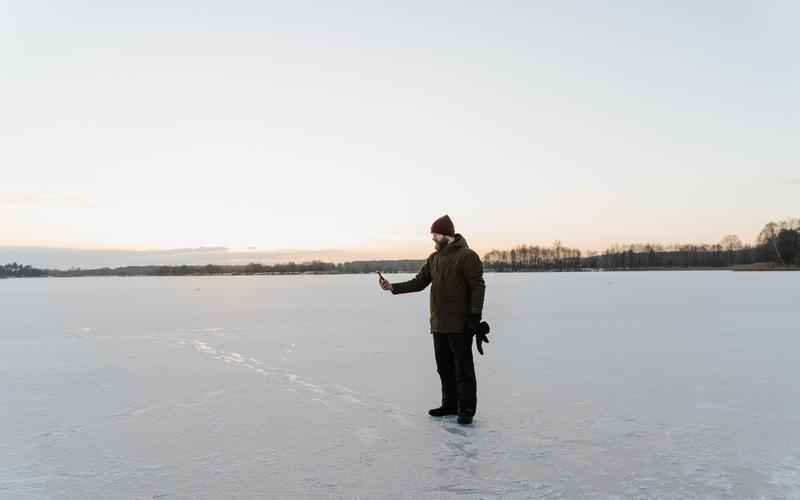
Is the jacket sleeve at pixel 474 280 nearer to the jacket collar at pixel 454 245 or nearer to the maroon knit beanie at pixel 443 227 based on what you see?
the jacket collar at pixel 454 245

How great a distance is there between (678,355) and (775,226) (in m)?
101

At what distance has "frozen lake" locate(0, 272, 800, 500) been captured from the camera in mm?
3061

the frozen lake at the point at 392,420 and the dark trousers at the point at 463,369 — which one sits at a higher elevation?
the dark trousers at the point at 463,369

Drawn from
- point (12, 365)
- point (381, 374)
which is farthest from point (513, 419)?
point (12, 365)

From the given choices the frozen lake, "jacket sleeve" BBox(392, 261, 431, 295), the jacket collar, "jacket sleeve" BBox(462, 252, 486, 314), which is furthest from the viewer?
"jacket sleeve" BBox(392, 261, 431, 295)

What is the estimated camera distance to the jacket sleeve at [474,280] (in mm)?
4160

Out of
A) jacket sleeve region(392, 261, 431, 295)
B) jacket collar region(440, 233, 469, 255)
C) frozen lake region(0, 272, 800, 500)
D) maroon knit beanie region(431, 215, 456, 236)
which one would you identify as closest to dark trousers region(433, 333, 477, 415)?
frozen lake region(0, 272, 800, 500)

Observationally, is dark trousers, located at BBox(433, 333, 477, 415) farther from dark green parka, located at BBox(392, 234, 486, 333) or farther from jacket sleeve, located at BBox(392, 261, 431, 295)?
jacket sleeve, located at BBox(392, 261, 431, 295)

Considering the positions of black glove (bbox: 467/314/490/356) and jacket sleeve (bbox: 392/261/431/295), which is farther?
jacket sleeve (bbox: 392/261/431/295)

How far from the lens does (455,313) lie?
4273 millimetres

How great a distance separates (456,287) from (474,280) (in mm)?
160

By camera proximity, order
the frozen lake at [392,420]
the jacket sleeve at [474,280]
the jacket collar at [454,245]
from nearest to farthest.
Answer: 1. the frozen lake at [392,420]
2. the jacket sleeve at [474,280]
3. the jacket collar at [454,245]

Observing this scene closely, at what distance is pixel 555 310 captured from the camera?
47.7 ft

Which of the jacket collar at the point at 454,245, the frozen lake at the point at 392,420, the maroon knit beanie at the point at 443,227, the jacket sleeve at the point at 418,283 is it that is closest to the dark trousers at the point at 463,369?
the frozen lake at the point at 392,420
